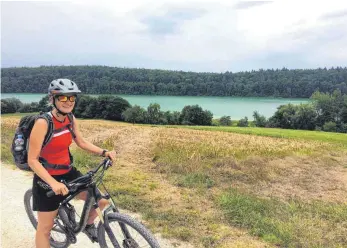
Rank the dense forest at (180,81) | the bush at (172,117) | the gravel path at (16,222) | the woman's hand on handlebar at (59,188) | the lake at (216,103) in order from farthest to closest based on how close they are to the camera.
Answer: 1. the dense forest at (180,81)
2. the lake at (216,103)
3. the bush at (172,117)
4. the gravel path at (16,222)
5. the woman's hand on handlebar at (59,188)

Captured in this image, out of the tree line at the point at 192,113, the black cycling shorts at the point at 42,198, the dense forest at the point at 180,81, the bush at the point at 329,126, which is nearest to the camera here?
the black cycling shorts at the point at 42,198

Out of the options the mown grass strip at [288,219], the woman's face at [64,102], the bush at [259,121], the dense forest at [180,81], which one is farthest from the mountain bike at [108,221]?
the dense forest at [180,81]

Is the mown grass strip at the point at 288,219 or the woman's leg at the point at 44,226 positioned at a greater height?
the woman's leg at the point at 44,226

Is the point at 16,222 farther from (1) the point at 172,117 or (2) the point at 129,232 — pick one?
(1) the point at 172,117

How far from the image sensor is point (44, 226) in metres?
3.80

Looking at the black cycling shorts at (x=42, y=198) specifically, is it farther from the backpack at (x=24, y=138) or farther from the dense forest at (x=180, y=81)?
the dense forest at (x=180, y=81)

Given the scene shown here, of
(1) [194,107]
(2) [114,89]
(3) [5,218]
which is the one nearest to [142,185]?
(3) [5,218]

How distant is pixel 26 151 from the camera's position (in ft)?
11.9

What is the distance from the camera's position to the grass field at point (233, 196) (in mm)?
5301

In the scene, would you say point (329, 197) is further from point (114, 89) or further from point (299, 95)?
point (299, 95)

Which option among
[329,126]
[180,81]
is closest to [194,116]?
[329,126]

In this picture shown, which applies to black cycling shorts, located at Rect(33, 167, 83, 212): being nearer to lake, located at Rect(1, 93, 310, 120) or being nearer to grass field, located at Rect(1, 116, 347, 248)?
grass field, located at Rect(1, 116, 347, 248)

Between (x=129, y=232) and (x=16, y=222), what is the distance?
296 cm

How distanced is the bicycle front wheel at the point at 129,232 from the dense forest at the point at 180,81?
8742 cm
